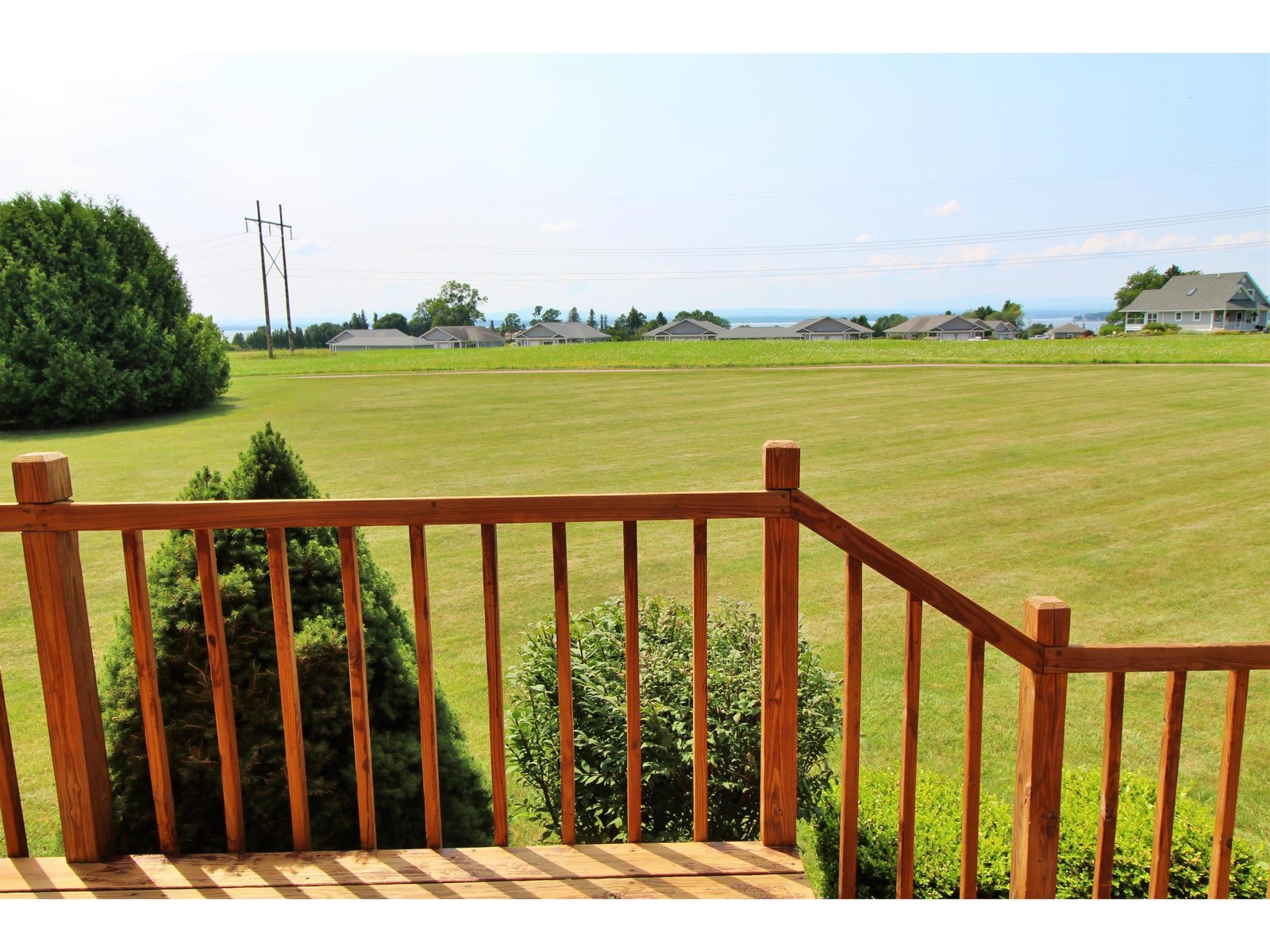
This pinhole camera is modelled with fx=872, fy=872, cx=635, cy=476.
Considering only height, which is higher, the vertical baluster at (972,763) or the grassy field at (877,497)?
the vertical baluster at (972,763)

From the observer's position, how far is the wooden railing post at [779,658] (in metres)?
1.70

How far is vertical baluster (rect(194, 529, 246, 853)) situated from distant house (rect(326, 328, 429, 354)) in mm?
59531

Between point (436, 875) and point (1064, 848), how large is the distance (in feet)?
5.21

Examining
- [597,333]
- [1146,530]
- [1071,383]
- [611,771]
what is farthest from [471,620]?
[597,333]

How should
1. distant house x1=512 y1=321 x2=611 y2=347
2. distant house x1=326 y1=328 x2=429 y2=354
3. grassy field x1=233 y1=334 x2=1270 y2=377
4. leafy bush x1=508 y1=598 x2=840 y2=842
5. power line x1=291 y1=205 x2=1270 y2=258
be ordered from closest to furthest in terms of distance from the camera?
1. leafy bush x1=508 y1=598 x2=840 y2=842
2. grassy field x1=233 y1=334 x2=1270 y2=377
3. distant house x1=326 y1=328 x2=429 y2=354
4. distant house x1=512 y1=321 x2=611 y2=347
5. power line x1=291 y1=205 x2=1270 y2=258

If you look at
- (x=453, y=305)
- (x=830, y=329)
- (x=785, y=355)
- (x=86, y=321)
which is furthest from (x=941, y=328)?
(x=86, y=321)

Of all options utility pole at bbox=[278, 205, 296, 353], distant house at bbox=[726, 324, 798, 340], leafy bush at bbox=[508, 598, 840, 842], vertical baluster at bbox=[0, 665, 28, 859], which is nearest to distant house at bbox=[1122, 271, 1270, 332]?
distant house at bbox=[726, 324, 798, 340]

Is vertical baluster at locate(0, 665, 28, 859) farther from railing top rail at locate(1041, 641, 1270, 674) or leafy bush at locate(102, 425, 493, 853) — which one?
railing top rail at locate(1041, 641, 1270, 674)

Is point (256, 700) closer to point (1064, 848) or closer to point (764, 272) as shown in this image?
point (1064, 848)

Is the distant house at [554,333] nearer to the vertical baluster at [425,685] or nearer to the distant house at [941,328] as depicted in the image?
the distant house at [941,328]

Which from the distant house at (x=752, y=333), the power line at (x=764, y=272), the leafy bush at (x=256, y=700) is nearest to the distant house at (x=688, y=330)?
the distant house at (x=752, y=333)

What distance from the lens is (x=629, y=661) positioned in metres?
1.79

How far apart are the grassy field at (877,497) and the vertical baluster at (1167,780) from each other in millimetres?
2019

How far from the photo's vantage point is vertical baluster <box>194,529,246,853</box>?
1.68 metres
